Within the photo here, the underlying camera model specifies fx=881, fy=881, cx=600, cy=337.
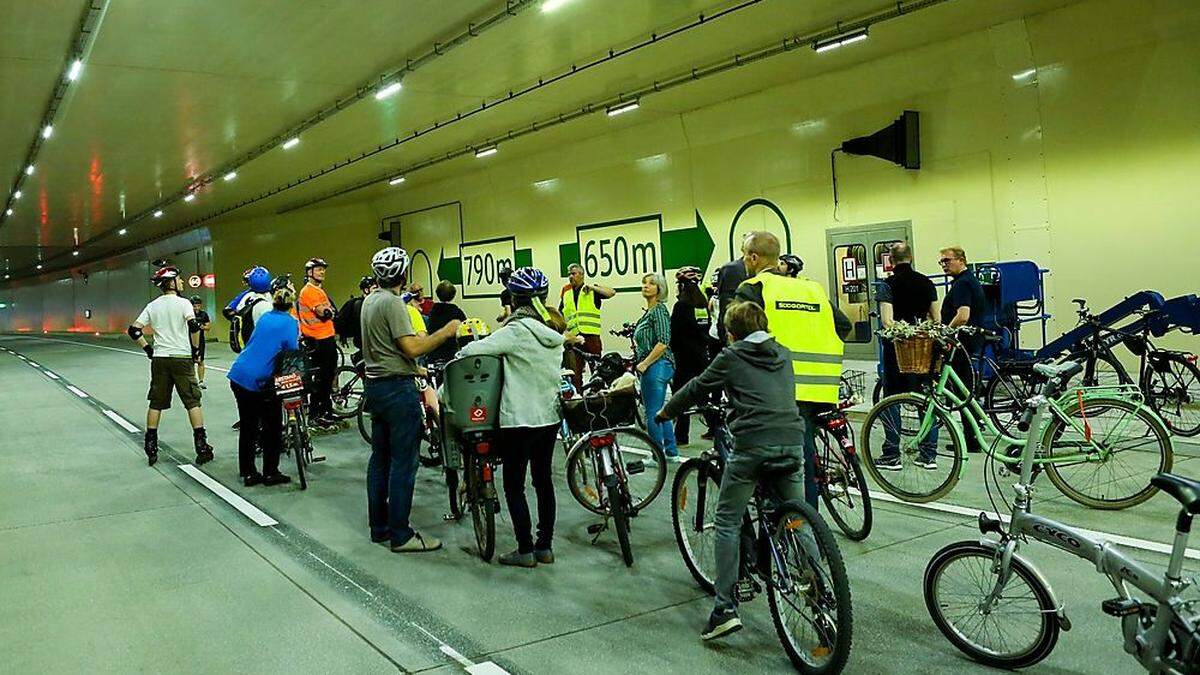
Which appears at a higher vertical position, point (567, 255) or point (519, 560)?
point (567, 255)

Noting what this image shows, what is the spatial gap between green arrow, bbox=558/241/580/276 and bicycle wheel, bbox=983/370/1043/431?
12594 mm

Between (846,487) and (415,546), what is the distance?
2.74m

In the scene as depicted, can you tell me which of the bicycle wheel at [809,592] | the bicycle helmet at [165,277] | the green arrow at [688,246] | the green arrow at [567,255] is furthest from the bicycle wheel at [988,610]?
the green arrow at [567,255]

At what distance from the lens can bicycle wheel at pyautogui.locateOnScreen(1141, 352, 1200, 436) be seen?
26.9 ft

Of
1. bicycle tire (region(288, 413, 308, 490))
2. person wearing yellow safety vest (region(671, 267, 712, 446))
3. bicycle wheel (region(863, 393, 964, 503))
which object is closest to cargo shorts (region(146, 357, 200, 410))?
bicycle tire (region(288, 413, 308, 490))

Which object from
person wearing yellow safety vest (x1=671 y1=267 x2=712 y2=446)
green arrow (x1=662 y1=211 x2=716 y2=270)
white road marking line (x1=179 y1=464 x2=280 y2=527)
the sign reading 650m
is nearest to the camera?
white road marking line (x1=179 y1=464 x2=280 y2=527)

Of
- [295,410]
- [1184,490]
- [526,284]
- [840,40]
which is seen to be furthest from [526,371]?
[840,40]

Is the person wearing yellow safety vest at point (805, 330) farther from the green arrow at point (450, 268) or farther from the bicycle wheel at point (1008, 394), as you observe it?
the green arrow at point (450, 268)

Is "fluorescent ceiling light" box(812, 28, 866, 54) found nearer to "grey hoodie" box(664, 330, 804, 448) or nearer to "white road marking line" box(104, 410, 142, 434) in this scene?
"grey hoodie" box(664, 330, 804, 448)

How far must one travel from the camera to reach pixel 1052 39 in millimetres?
10656

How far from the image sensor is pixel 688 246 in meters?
16.7

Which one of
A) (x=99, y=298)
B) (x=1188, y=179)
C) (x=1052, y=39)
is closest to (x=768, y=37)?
(x=1052, y=39)

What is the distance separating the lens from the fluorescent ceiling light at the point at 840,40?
11.0 m

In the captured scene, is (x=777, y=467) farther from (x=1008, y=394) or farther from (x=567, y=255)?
(x=567, y=255)
